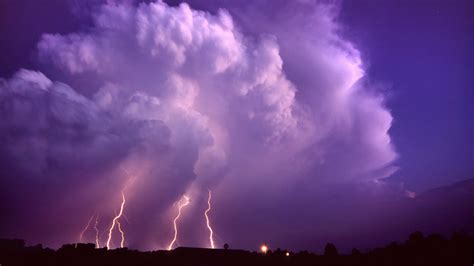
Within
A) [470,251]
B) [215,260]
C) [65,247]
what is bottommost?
[470,251]

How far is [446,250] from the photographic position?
30.0 metres

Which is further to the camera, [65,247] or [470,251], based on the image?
[65,247]

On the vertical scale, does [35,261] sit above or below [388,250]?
above

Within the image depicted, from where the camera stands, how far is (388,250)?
3478 centimetres

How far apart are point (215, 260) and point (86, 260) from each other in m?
13.7

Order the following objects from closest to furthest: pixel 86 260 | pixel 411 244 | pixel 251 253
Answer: pixel 411 244 < pixel 86 260 < pixel 251 253

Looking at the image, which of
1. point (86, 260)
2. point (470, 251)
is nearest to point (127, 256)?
point (86, 260)

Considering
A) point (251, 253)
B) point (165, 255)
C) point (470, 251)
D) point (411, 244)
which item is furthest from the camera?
point (251, 253)

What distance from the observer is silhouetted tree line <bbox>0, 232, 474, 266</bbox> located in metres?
30.2

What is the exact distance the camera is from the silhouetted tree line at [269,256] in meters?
30.2

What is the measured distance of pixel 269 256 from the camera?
1618 inches

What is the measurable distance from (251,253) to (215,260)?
180 inches

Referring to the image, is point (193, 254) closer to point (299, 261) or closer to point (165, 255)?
point (165, 255)

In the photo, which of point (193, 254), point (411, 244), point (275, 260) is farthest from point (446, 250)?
point (193, 254)
